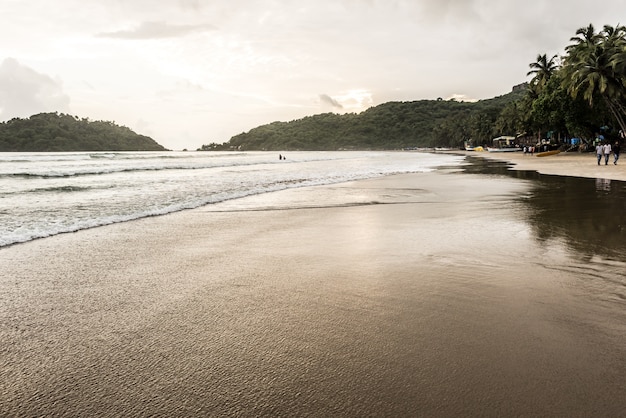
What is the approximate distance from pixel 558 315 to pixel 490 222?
218 inches

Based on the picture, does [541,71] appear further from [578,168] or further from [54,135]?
[54,135]

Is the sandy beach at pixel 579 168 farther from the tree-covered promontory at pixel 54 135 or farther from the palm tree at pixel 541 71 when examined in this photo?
the tree-covered promontory at pixel 54 135

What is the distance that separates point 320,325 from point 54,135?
18391cm

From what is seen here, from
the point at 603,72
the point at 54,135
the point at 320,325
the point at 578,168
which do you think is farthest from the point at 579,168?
the point at 54,135

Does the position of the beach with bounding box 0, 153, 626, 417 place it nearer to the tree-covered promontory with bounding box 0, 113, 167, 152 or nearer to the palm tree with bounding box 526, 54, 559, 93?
the palm tree with bounding box 526, 54, 559, 93

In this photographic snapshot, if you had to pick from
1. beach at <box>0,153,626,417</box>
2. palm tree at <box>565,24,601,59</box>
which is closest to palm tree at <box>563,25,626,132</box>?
palm tree at <box>565,24,601,59</box>

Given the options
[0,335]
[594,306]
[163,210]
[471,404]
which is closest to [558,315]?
[594,306]

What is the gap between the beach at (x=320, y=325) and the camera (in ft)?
8.39

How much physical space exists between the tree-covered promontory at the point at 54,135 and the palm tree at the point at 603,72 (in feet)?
540

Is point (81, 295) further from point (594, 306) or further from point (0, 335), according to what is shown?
point (594, 306)

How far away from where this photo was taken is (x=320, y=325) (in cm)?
372

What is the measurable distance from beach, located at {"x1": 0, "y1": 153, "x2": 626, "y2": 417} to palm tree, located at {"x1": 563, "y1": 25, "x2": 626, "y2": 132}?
4135 cm

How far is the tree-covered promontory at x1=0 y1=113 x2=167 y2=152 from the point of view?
14975 cm

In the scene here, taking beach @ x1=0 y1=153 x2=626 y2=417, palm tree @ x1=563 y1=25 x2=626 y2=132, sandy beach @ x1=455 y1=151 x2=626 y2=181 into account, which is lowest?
beach @ x1=0 y1=153 x2=626 y2=417
